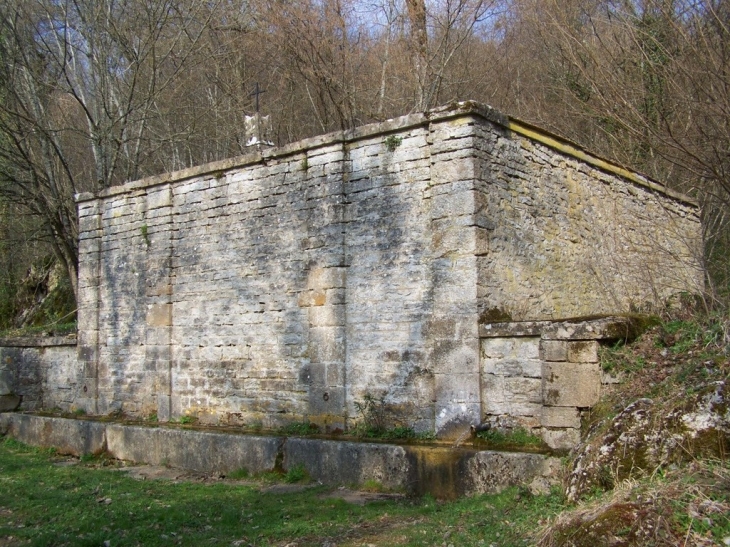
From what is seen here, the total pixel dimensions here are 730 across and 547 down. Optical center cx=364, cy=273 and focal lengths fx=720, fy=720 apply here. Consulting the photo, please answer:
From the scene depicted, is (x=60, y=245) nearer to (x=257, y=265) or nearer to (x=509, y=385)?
(x=257, y=265)

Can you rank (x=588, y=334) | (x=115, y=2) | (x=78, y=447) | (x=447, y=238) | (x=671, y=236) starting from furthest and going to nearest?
(x=115, y=2), (x=671, y=236), (x=78, y=447), (x=447, y=238), (x=588, y=334)

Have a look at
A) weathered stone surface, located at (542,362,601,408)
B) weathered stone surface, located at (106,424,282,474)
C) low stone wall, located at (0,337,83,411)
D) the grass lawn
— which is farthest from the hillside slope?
low stone wall, located at (0,337,83,411)

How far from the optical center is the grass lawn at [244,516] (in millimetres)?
5488

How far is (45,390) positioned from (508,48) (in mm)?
12047

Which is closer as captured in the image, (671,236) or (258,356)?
(258,356)

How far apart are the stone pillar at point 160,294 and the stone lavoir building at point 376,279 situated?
1.1 inches

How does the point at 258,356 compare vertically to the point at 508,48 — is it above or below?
below

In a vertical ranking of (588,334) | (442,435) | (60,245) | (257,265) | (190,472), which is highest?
(60,245)

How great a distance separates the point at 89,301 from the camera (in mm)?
11352

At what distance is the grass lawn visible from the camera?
18.0 ft

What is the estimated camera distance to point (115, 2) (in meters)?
15.2

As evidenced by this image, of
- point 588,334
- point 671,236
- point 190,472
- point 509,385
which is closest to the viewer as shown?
point 588,334

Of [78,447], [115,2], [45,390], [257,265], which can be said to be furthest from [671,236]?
[115,2]

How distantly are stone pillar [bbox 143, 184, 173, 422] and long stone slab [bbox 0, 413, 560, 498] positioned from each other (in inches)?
28.1
